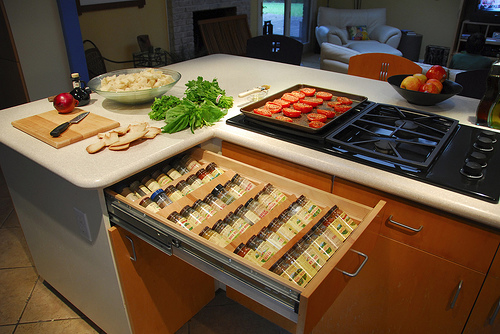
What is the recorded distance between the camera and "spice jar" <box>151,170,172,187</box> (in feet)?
4.72

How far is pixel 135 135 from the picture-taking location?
1.44 metres

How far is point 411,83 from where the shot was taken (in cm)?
177

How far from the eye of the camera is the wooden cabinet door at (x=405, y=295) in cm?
125

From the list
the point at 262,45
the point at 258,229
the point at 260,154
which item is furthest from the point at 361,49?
the point at 258,229

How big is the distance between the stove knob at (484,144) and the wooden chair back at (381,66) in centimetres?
109

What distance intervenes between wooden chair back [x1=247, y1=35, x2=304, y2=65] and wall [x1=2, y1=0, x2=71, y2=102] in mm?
1506

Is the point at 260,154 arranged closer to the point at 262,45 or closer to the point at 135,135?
the point at 135,135

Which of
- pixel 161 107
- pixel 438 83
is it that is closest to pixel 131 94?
pixel 161 107

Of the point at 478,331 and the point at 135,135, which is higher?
the point at 135,135

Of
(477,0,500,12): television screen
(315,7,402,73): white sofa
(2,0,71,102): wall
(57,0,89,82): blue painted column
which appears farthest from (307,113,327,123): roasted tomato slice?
(477,0,500,12): television screen

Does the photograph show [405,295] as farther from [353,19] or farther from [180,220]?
[353,19]

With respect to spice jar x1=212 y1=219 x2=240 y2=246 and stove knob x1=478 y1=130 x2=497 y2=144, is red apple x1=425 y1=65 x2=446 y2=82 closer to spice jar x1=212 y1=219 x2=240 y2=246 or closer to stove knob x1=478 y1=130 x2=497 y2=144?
stove knob x1=478 y1=130 x2=497 y2=144

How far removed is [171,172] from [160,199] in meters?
0.20

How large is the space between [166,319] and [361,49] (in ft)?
17.6
